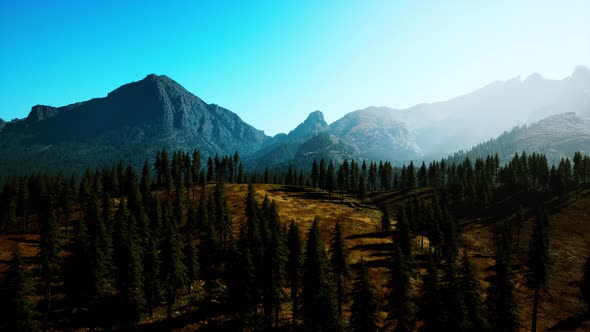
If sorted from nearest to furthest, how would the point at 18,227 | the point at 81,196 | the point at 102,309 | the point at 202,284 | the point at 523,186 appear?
the point at 102,309, the point at 202,284, the point at 18,227, the point at 81,196, the point at 523,186

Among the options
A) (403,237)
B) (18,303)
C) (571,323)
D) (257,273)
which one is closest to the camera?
(18,303)

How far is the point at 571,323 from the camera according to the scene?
52969 mm

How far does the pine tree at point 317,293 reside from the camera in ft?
127

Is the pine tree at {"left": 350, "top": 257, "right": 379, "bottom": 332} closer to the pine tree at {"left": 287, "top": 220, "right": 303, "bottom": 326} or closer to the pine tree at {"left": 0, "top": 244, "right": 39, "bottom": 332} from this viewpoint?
the pine tree at {"left": 287, "top": 220, "right": 303, "bottom": 326}

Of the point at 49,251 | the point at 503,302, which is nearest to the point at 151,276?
the point at 49,251

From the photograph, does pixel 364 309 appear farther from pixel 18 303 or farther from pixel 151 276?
pixel 18 303

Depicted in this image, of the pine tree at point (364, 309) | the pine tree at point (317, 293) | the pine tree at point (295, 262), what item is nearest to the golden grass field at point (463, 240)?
the pine tree at point (295, 262)

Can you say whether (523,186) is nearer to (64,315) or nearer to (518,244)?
(518,244)

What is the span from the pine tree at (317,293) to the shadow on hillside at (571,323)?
1514 inches

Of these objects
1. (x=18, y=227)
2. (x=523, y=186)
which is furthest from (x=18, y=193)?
(x=523, y=186)

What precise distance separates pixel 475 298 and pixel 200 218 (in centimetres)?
6497

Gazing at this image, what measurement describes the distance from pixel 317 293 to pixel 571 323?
4494cm

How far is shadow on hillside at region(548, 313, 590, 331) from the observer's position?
50922mm

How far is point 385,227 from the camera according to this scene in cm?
9481
